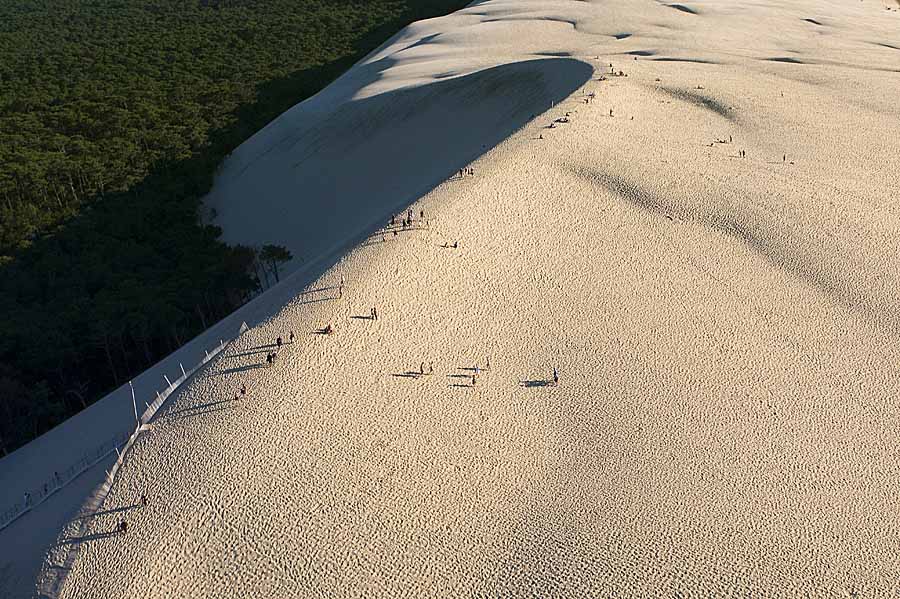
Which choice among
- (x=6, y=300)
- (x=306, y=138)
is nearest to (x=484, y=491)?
(x=6, y=300)

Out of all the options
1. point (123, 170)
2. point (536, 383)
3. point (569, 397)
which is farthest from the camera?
point (123, 170)

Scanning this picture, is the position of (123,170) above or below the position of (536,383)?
above

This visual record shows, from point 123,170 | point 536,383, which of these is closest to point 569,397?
point 536,383

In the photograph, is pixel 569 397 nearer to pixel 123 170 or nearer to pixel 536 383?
pixel 536 383

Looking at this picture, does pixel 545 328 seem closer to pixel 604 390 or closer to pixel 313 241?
pixel 604 390

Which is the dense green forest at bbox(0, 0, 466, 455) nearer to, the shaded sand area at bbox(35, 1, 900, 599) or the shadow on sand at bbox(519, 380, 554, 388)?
the shaded sand area at bbox(35, 1, 900, 599)

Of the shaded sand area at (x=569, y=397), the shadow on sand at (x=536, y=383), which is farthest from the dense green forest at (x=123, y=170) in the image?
the shadow on sand at (x=536, y=383)
